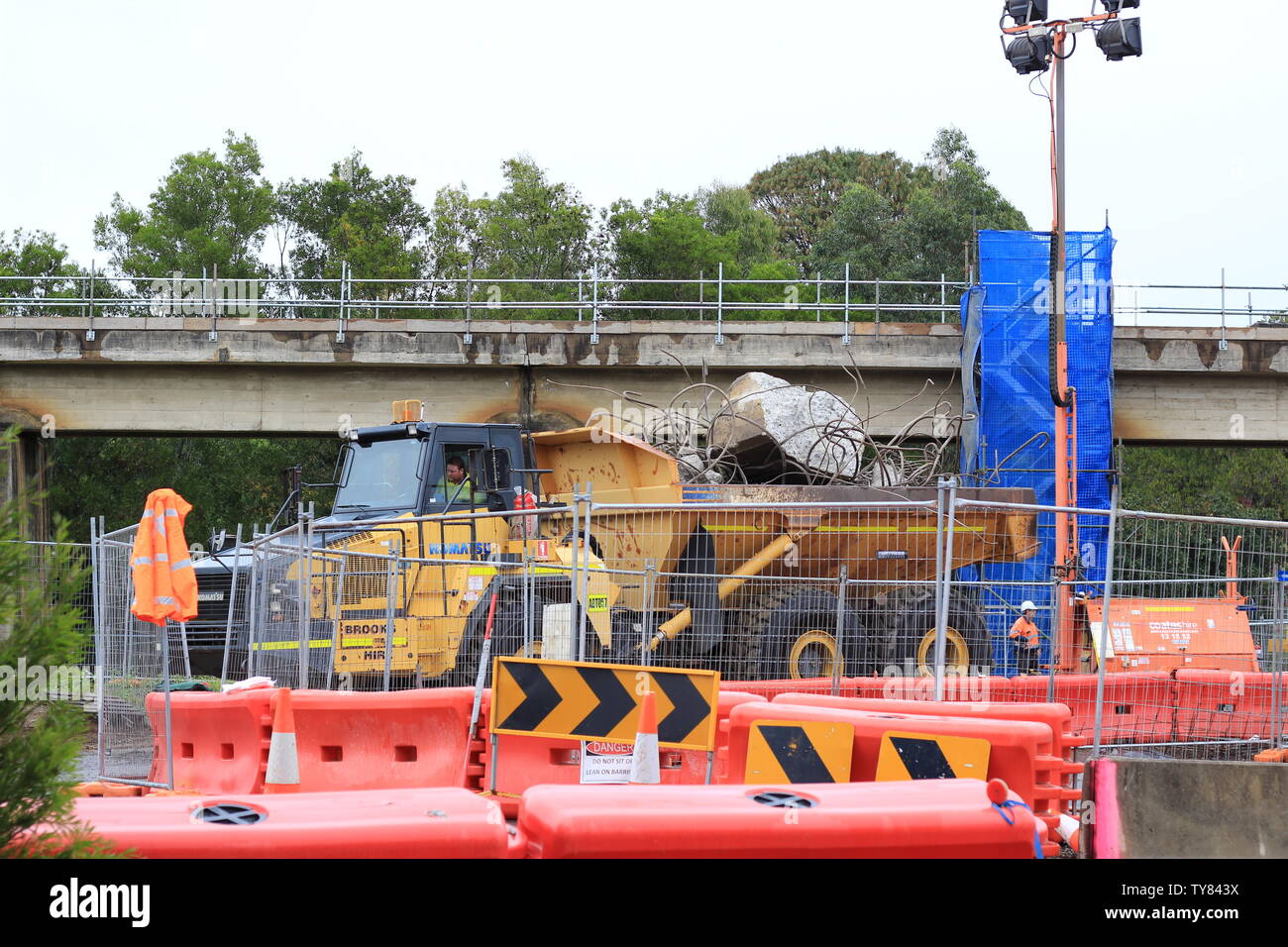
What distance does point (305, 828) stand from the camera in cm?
479

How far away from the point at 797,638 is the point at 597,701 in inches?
175

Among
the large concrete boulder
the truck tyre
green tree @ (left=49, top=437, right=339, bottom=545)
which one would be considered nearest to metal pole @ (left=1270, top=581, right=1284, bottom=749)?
the truck tyre

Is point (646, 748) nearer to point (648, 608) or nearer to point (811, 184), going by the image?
point (648, 608)

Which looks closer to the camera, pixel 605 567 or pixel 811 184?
pixel 605 567

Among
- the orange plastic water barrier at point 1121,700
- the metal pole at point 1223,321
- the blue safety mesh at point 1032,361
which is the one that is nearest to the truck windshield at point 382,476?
the orange plastic water barrier at point 1121,700

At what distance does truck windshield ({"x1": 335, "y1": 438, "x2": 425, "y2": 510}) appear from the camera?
537 inches

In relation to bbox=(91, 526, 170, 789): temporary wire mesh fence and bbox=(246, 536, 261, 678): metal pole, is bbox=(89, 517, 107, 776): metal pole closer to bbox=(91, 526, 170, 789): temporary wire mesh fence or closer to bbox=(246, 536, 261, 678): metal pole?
bbox=(91, 526, 170, 789): temporary wire mesh fence

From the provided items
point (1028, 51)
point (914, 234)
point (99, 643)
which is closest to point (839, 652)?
point (99, 643)

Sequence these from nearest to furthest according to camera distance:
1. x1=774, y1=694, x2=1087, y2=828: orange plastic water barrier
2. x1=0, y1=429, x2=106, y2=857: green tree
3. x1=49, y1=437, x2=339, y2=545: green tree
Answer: x1=0, y1=429, x2=106, y2=857: green tree, x1=774, y1=694, x2=1087, y2=828: orange plastic water barrier, x1=49, y1=437, x2=339, y2=545: green tree

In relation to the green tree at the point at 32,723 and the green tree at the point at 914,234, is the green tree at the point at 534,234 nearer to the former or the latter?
the green tree at the point at 914,234

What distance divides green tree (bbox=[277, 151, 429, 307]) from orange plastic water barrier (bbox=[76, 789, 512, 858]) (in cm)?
4186

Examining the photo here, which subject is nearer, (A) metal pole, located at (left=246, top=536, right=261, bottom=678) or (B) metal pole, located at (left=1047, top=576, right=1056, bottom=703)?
(B) metal pole, located at (left=1047, top=576, right=1056, bottom=703)
